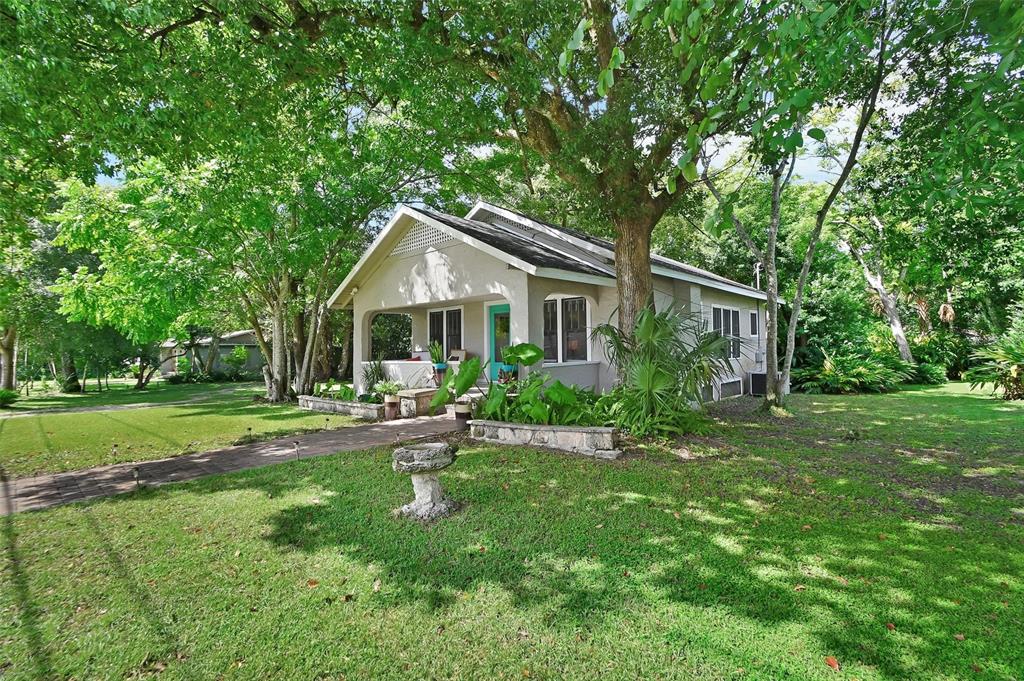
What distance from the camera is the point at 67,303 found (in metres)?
14.0

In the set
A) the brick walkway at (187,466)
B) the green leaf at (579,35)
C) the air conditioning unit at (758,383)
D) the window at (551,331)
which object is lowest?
the brick walkway at (187,466)

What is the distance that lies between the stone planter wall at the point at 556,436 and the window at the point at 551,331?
16.7 feet

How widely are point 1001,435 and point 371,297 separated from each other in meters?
14.4

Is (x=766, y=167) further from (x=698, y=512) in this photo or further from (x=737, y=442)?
(x=698, y=512)

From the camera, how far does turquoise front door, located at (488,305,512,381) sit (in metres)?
13.9

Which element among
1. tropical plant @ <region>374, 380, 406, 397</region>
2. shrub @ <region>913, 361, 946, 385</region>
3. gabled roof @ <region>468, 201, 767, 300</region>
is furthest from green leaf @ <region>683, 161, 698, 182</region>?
shrub @ <region>913, 361, 946, 385</region>

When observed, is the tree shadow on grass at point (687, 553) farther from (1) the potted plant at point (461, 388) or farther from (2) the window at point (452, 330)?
(2) the window at point (452, 330)

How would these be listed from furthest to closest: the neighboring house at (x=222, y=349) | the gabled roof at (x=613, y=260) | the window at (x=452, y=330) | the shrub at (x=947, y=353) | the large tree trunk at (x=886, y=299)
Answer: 1. the neighboring house at (x=222, y=349)
2. the large tree trunk at (x=886, y=299)
3. the shrub at (x=947, y=353)
4. the window at (x=452, y=330)
5. the gabled roof at (x=613, y=260)

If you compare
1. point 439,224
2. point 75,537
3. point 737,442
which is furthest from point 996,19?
point 439,224

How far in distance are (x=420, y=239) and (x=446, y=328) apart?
148 inches

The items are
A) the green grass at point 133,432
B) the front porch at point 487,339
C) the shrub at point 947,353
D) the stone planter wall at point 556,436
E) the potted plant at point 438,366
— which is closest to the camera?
the stone planter wall at point 556,436

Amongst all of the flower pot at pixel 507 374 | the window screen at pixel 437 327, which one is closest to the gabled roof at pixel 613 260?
the window screen at pixel 437 327

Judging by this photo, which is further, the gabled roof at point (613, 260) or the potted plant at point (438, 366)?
the potted plant at point (438, 366)

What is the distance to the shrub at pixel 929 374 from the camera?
17375 mm
